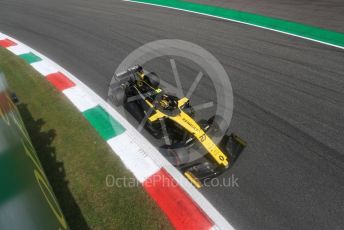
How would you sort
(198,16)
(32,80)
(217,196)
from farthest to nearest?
(198,16)
(32,80)
(217,196)

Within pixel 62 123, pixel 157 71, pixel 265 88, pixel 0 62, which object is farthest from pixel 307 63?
pixel 0 62

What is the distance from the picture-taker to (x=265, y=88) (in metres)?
6.98

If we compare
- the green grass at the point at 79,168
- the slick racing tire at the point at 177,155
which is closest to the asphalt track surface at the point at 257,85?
the slick racing tire at the point at 177,155

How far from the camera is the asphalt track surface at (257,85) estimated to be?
14.1ft

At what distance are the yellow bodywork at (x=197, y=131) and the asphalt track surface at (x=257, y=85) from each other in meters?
0.38

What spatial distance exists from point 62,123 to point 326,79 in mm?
6610

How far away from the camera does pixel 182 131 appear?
16.8 ft

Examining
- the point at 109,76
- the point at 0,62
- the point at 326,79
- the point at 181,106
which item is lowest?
the point at 0,62

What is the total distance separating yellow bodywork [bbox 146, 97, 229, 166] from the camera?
4602mm

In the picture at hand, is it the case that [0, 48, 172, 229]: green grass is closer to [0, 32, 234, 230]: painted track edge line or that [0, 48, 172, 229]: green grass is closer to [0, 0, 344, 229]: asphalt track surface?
[0, 32, 234, 230]: painted track edge line

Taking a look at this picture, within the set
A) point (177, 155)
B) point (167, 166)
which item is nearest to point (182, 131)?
point (177, 155)

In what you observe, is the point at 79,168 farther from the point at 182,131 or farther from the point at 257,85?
the point at 257,85

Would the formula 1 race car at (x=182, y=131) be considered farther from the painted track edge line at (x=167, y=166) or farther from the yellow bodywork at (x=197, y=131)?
the painted track edge line at (x=167, y=166)

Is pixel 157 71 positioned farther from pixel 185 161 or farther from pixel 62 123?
pixel 185 161
